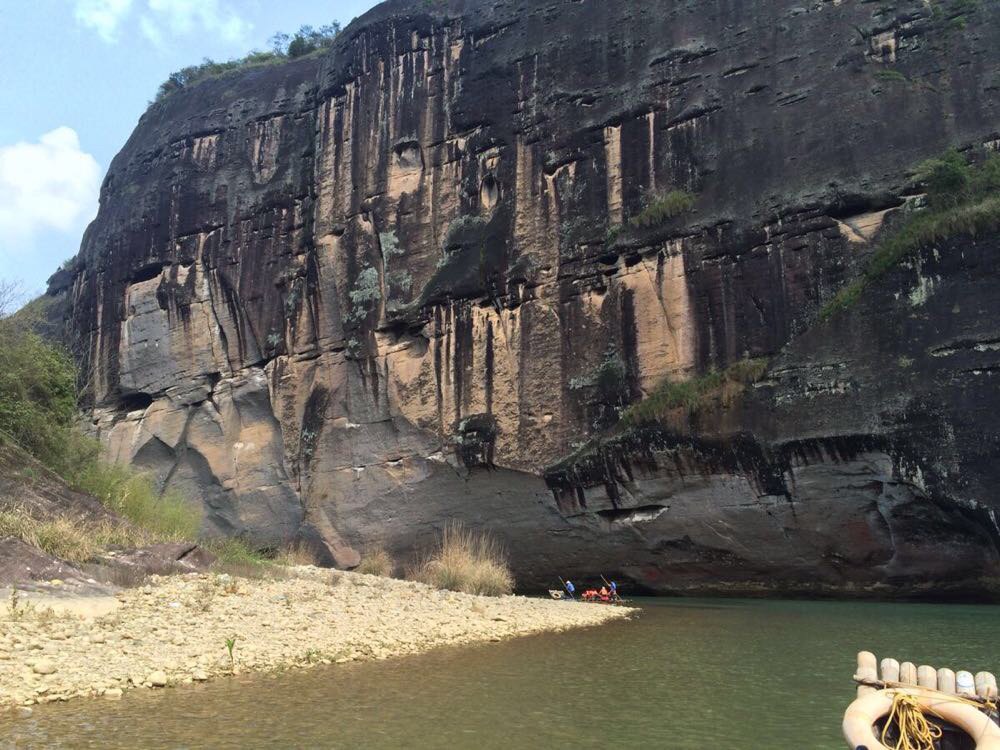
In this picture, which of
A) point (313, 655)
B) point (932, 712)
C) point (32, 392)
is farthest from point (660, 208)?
point (932, 712)

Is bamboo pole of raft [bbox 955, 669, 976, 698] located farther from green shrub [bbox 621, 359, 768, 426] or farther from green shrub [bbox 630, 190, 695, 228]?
green shrub [bbox 630, 190, 695, 228]

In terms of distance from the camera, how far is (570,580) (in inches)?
1000

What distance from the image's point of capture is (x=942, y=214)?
63.7ft

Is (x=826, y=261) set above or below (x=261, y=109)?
below

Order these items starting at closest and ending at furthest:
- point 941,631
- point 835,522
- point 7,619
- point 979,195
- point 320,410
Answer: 1. point 7,619
2. point 941,631
3. point 979,195
4. point 835,522
5. point 320,410

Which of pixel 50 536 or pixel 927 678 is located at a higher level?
pixel 50 536

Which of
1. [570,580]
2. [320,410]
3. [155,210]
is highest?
[155,210]

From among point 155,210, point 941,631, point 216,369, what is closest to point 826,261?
point 941,631

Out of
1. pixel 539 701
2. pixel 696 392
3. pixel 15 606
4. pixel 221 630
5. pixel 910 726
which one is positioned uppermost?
pixel 696 392

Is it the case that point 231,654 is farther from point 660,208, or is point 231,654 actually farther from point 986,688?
point 660,208

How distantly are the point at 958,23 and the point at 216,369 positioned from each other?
2577cm

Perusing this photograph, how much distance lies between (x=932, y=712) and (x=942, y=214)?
1684 cm

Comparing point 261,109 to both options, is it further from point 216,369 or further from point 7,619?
point 7,619

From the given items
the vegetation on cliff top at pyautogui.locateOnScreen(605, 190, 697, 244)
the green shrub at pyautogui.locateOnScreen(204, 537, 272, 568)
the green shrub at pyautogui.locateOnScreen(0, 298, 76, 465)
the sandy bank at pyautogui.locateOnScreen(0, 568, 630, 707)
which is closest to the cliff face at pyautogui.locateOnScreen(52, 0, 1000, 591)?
the vegetation on cliff top at pyautogui.locateOnScreen(605, 190, 697, 244)
